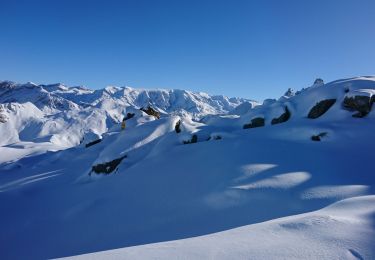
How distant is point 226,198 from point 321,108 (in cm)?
1547

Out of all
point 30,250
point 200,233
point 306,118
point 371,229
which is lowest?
point 30,250

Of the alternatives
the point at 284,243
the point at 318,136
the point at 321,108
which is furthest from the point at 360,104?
the point at 284,243

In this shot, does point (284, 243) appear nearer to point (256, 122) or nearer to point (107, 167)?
point (107, 167)

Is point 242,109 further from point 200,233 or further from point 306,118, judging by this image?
point 200,233

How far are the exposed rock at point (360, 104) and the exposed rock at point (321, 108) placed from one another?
1795 millimetres

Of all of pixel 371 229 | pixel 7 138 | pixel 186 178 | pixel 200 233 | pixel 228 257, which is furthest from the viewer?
pixel 7 138

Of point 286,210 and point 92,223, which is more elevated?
point 286,210

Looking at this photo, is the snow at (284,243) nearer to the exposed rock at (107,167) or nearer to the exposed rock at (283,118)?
the exposed rock at (107,167)

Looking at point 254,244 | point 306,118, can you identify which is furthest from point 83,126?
point 254,244

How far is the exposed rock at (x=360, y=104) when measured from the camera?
20.0 meters

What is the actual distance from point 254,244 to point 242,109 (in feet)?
213

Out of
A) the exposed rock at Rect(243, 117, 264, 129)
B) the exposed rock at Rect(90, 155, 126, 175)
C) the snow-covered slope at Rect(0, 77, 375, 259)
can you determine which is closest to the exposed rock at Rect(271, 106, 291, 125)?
the exposed rock at Rect(243, 117, 264, 129)

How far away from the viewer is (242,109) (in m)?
69.0

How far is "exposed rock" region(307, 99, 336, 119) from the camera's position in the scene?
22.6 meters
